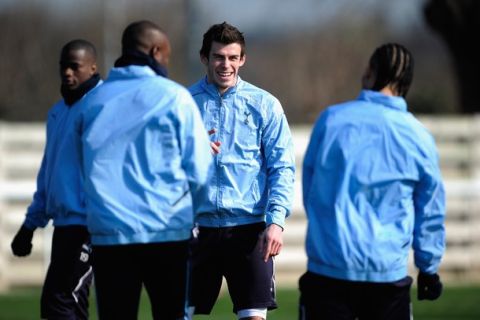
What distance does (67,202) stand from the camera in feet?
24.9

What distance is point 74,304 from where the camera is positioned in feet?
25.9

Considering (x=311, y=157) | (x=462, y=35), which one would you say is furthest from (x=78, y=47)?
(x=462, y=35)

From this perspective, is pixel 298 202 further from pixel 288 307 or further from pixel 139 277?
pixel 139 277

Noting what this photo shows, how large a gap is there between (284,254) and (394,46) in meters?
11.0

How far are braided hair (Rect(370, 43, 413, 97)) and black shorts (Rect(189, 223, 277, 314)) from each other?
1871 millimetres

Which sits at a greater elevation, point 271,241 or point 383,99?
point 383,99

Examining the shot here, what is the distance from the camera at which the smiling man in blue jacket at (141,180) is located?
624 centimetres

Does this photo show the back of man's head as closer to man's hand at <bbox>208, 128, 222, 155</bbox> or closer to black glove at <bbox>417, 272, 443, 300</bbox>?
man's hand at <bbox>208, 128, 222, 155</bbox>

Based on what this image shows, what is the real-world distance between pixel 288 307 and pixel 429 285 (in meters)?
7.79

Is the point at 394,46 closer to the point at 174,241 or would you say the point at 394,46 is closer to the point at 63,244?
the point at 174,241

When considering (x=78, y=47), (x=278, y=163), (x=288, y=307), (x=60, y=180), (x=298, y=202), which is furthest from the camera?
(x=298, y=202)

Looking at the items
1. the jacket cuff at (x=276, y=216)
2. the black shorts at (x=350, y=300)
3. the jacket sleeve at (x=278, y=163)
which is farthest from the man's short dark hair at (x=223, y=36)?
the black shorts at (x=350, y=300)

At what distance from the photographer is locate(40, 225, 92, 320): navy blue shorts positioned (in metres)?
7.78

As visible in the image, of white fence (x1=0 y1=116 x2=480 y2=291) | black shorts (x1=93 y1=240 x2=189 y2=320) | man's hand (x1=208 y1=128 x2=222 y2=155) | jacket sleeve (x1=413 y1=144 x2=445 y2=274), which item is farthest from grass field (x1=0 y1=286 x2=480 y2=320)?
jacket sleeve (x1=413 y1=144 x2=445 y2=274)
